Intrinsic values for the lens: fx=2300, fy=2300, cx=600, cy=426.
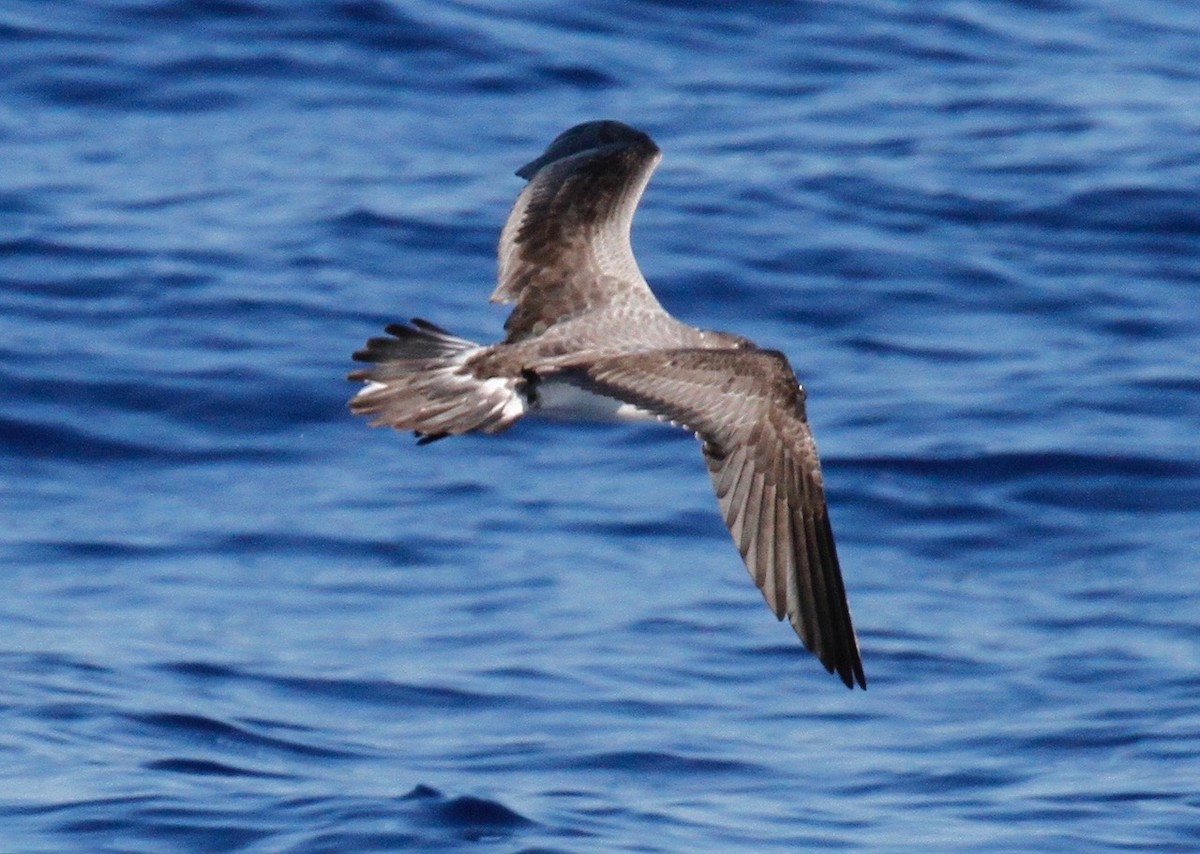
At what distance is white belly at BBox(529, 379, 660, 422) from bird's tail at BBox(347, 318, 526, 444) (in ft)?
0.32

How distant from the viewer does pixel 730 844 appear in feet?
22.7

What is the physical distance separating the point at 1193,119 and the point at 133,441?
6569mm

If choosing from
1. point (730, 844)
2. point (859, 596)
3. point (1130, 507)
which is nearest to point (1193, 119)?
point (1130, 507)

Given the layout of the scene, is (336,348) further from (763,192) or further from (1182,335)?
(1182,335)

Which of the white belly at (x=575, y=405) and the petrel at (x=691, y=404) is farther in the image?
the white belly at (x=575, y=405)

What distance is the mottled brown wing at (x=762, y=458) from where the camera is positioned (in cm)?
586

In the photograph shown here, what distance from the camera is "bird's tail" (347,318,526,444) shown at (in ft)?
19.4

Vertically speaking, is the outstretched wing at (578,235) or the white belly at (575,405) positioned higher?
the outstretched wing at (578,235)

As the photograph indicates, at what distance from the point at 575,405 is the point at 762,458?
0.60 meters

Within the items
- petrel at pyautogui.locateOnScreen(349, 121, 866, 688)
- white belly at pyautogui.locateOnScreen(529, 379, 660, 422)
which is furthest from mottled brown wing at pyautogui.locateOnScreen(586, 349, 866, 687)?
white belly at pyautogui.locateOnScreen(529, 379, 660, 422)

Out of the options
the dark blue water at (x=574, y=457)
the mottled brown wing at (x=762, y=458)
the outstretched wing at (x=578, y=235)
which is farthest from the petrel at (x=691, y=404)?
the dark blue water at (x=574, y=457)

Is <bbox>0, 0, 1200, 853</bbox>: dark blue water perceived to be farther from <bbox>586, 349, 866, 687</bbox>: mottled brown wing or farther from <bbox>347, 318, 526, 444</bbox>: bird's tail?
<bbox>347, 318, 526, 444</bbox>: bird's tail

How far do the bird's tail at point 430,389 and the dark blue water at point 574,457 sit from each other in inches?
56.3

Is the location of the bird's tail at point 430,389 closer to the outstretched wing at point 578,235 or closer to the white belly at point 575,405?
the white belly at point 575,405
